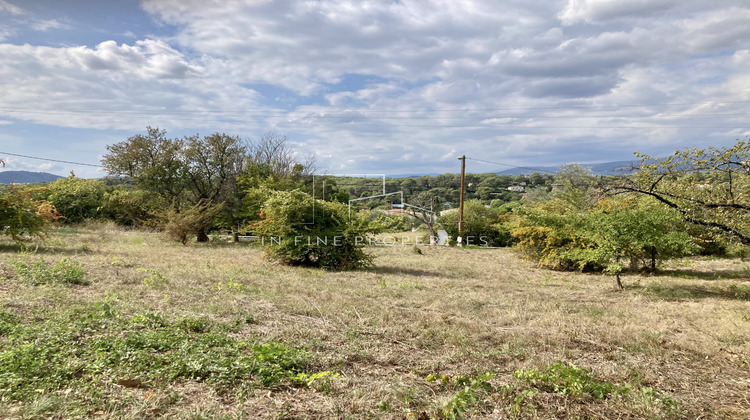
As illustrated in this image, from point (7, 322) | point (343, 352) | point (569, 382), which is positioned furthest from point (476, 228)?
point (7, 322)

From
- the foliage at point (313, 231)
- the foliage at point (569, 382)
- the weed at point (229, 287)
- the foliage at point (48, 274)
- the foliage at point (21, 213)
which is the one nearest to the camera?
the foliage at point (569, 382)

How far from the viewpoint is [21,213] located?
1154 centimetres

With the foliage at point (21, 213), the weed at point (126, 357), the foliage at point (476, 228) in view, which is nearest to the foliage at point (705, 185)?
the weed at point (126, 357)

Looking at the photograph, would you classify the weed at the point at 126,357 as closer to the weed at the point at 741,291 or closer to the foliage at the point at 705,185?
the foliage at the point at 705,185

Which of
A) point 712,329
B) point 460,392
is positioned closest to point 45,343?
point 460,392

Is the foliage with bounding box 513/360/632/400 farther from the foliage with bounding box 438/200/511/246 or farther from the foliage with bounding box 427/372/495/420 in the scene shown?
the foliage with bounding box 438/200/511/246

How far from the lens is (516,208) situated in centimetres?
1500

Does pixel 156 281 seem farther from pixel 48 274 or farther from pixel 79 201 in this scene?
pixel 79 201

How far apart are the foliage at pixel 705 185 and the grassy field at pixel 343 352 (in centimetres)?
184

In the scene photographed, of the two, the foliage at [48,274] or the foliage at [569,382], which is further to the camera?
the foliage at [48,274]

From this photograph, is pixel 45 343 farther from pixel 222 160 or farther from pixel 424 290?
pixel 222 160

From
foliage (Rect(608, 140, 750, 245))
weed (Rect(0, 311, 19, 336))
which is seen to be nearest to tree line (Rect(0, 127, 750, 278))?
foliage (Rect(608, 140, 750, 245))

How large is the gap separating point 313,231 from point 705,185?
32.7ft

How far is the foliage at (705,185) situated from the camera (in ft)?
25.0
